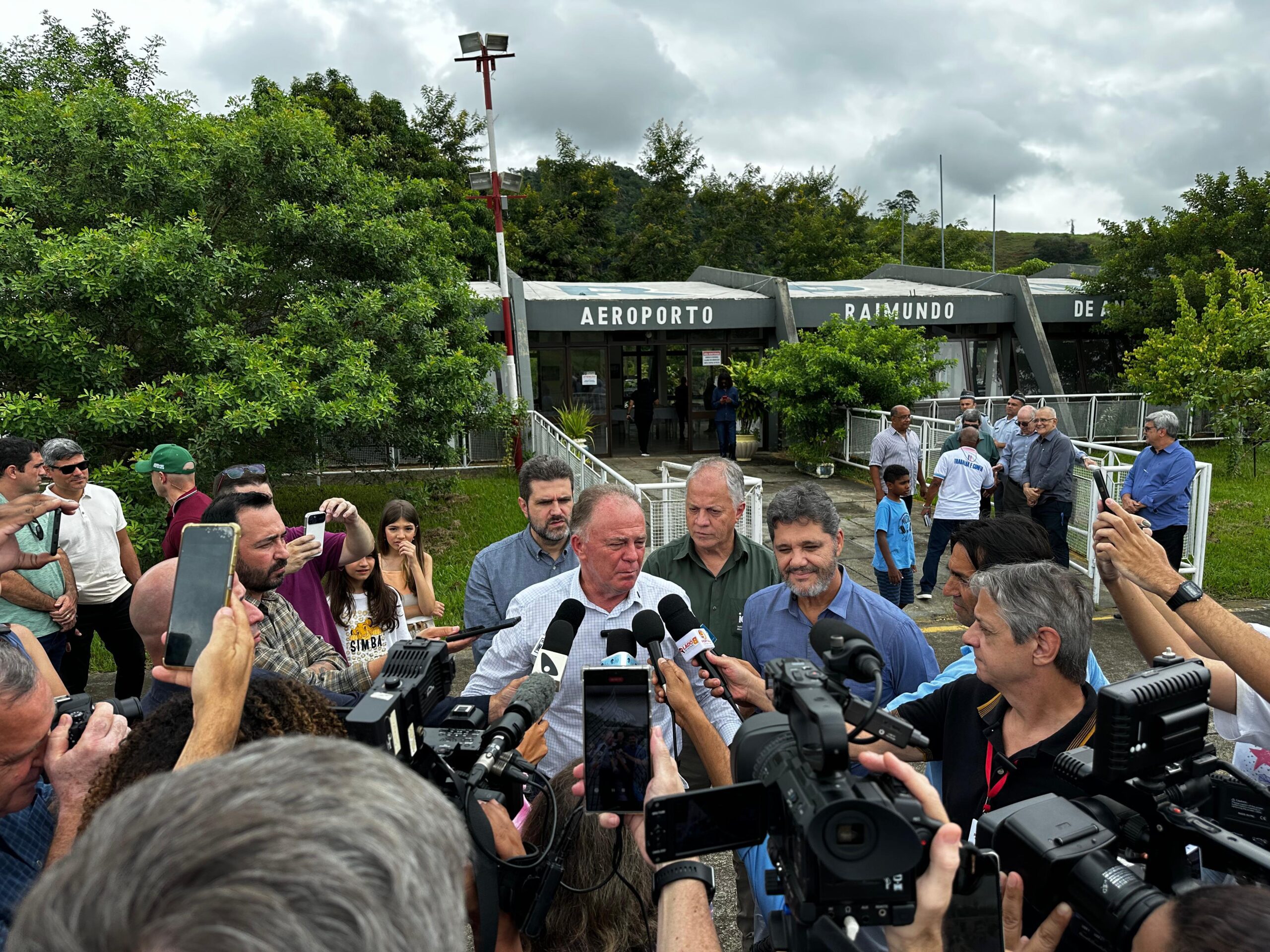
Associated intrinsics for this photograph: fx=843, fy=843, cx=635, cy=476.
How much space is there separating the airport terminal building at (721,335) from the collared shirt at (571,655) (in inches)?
581

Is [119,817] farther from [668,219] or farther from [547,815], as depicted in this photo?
[668,219]

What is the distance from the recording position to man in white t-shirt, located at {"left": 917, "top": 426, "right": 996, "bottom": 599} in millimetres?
8234

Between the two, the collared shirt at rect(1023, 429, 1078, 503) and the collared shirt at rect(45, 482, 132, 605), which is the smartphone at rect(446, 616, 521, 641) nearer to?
the collared shirt at rect(45, 482, 132, 605)

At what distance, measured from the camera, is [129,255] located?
296 inches

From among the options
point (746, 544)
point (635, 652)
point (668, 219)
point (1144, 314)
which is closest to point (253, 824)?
point (635, 652)

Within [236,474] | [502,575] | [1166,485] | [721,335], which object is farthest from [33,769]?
[721,335]

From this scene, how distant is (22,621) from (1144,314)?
941 inches

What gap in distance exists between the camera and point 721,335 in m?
20.8

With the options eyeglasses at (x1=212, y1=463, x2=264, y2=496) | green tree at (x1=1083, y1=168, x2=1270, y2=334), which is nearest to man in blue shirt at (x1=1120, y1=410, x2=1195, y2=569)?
eyeglasses at (x1=212, y1=463, x2=264, y2=496)

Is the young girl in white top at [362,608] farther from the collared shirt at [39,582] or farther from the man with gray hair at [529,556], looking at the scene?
the collared shirt at [39,582]

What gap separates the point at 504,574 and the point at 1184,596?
309cm

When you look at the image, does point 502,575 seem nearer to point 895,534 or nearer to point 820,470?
point 895,534

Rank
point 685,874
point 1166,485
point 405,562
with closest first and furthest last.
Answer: point 685,874 < point 405,562 < point 1166,485

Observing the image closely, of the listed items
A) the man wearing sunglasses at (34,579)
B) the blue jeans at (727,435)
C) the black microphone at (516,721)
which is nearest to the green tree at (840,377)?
the blue jeans at (727,435)
